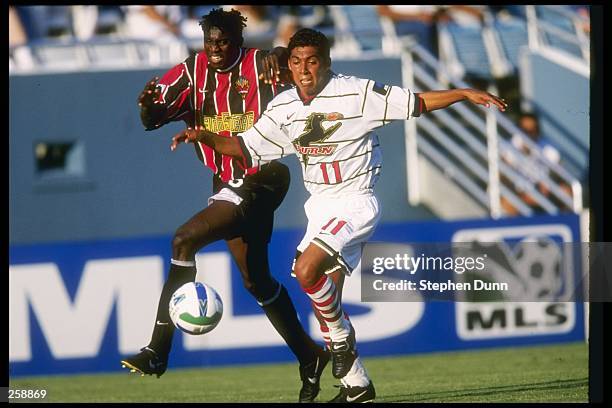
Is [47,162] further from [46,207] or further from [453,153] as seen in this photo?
[453,153]

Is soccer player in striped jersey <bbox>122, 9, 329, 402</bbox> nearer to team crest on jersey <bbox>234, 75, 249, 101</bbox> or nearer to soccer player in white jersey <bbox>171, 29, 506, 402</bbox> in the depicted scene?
team crest on jersey <bbox>234, 75, 249, 101</bbox>

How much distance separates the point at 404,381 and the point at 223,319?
Answer: 2.52 meters

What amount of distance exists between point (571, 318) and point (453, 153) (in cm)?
289

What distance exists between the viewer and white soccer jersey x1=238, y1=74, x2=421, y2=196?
7.73 m

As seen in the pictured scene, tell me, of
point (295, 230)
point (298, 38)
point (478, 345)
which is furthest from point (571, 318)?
point (298, 38)

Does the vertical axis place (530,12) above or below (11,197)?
above

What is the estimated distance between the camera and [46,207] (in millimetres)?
13586

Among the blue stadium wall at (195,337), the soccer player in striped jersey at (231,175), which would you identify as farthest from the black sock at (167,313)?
the blue stadium wall at (195,337)

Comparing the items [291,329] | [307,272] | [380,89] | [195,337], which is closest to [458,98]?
[380,89]

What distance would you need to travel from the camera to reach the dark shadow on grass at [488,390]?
808 centimetres

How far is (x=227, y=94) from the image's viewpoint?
8172 mm

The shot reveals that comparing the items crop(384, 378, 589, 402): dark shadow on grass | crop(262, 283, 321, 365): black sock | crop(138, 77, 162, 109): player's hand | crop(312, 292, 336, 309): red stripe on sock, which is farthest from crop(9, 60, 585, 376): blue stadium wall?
crop(138, 77, 162, 109): player's hand

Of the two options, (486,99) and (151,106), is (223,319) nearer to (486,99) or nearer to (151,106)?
(151,106)

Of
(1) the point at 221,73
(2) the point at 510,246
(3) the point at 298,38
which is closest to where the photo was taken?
(3) the point at 298,38
